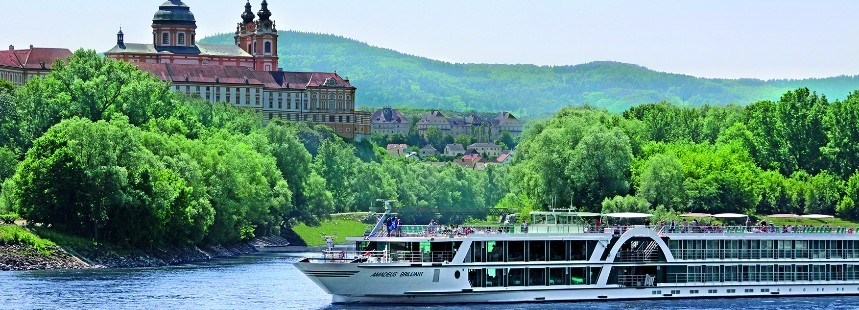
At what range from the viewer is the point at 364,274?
222 feet

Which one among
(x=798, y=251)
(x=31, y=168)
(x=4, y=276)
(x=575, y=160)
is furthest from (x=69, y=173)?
(x=798, y=251)

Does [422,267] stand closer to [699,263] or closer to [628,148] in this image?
[699,263]

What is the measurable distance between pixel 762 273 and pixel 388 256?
1785 cm

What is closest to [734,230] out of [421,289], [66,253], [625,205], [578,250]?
[578,250]

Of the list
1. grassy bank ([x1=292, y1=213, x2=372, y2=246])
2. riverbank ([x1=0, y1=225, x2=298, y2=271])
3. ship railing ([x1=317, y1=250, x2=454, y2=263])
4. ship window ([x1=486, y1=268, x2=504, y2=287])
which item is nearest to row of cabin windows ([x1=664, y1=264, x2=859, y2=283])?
ship window ([x1=486, y1=268, x2=504, y2=287])

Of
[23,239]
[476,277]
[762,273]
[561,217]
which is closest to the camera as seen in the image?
[476,277]

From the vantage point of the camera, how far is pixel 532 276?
70625mm

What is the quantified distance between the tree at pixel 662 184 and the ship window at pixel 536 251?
145 feet

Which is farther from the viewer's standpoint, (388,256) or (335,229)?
(335,229)

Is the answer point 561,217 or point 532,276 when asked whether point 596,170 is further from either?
point 532,276

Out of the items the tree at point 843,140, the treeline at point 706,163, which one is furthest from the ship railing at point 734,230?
the tree at point 843,140

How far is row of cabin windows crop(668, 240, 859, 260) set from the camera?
73.9 m

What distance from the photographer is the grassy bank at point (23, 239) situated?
305ft

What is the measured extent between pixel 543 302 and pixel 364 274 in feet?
25.5
